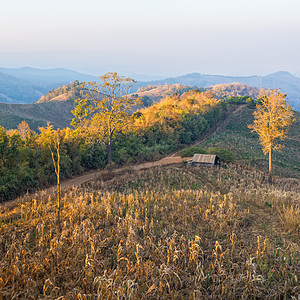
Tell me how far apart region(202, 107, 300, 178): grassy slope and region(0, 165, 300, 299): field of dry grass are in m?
27.1

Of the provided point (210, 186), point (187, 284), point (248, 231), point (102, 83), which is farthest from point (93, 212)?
point (102, 83)

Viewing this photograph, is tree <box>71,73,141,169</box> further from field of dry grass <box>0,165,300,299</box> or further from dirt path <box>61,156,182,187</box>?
field of dry grass <box>0,165,300,299</box>

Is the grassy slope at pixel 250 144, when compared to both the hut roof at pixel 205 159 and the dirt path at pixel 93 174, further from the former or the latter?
the dirt path at pixel 93 174

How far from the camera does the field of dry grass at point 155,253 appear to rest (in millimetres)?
4898

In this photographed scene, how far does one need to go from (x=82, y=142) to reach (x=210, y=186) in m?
16.2

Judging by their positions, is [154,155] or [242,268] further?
[154,155]

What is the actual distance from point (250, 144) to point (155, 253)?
51.8 meters

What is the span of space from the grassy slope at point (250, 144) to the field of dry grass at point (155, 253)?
89.0 feet

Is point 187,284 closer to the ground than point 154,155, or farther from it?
farther from it

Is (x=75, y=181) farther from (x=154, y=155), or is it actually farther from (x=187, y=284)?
(x=187, y=284)

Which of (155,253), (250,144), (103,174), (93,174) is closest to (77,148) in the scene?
(93,174)

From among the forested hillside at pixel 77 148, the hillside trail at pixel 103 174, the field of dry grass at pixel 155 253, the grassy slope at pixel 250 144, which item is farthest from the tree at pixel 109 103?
the grassy slope at pixel 250 144

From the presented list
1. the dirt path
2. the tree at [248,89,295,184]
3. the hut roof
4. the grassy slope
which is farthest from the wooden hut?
the grassy slope

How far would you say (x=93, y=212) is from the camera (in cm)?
968
